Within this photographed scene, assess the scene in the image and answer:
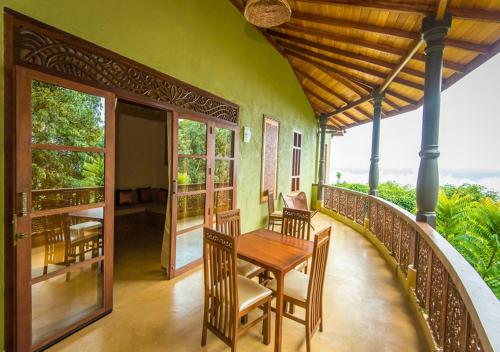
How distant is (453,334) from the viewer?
1.51m

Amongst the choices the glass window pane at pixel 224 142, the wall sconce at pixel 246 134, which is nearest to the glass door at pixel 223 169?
the glass window pane at pixel 224 142

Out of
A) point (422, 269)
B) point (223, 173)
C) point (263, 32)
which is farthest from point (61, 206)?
point (263, 32)

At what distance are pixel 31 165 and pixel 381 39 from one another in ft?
13.5

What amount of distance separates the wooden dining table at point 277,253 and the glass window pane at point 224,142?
153 cm

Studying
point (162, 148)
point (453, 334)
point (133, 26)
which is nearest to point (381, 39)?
point (133, 26)

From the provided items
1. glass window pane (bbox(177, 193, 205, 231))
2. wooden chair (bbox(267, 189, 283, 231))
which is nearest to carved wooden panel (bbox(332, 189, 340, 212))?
wooden chair (bbox(267, 189, 283, 231))

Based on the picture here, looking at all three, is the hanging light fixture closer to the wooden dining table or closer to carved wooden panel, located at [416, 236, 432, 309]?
the wooden dining table

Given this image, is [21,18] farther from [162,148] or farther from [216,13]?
[162,148]

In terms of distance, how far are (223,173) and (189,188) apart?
751mm

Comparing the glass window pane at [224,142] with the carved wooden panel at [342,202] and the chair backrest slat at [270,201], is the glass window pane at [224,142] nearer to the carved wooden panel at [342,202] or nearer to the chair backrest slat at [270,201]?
the chair backrest slat at [270,201]

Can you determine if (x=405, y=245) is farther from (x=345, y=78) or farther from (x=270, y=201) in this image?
(x=345, y=78)

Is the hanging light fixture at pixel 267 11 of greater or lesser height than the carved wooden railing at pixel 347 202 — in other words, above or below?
above

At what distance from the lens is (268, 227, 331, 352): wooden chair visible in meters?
1.76

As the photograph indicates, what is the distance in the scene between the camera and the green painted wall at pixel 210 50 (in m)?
2.01
